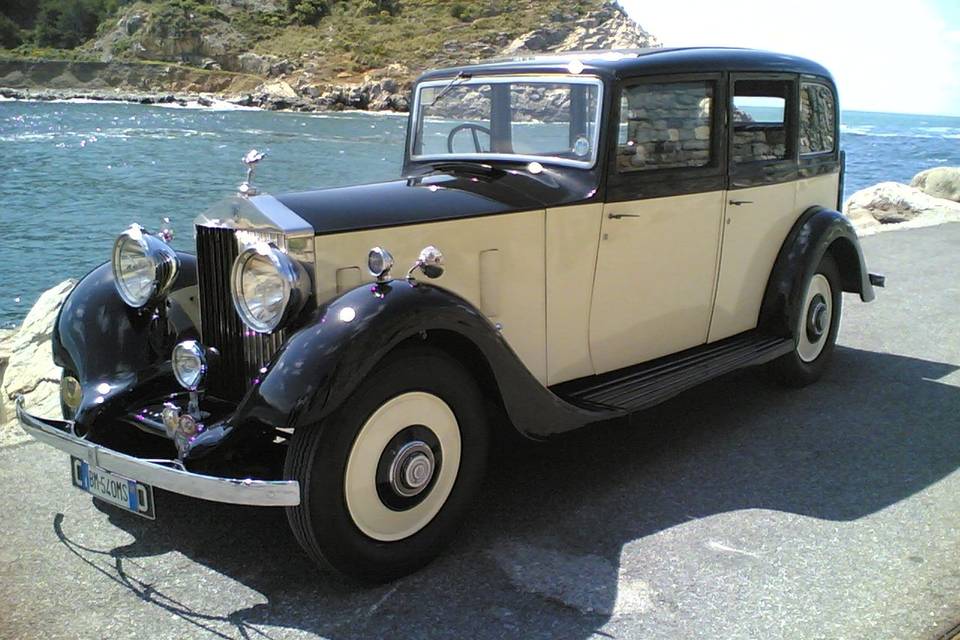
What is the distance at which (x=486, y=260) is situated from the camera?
370 centimetres

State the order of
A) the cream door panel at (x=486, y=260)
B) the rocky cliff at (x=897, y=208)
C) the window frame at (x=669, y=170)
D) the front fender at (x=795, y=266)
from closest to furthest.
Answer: the cream door panel at (x=486, y=260) → the window frame at (x=669, y=170) → the front fender at (x=795, y=266) → the rocky cliff at (x=897, y=208)

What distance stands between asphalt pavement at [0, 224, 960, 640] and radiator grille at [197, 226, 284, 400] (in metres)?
0.58

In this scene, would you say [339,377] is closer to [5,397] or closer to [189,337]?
[189,337]

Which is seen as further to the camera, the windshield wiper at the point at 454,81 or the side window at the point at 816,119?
the side window at the point at 816,119

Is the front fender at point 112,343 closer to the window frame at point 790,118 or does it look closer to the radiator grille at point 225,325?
the radiator grille at point 225,325

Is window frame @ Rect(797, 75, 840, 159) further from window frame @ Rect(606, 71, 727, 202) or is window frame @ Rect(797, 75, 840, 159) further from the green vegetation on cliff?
the green vegetation on cliff

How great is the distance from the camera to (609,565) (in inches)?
130

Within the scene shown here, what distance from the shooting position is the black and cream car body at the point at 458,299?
3.01m

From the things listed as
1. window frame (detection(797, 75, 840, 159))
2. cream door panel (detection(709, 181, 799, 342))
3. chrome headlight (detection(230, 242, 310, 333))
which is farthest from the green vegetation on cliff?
chrome headlight (detection(230, 242, 310, 333))

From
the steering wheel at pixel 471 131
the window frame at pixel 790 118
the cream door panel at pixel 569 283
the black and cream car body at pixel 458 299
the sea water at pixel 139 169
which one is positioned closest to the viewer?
the black and cream car body at pixel 458 299

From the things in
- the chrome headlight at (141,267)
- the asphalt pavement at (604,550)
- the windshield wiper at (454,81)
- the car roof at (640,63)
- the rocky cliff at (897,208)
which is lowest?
the asphalt pavement at (604,550)

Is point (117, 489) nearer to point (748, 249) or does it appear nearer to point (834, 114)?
point (748, 249)

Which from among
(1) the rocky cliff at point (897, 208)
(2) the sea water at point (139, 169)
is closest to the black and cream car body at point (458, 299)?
(2) the sea water at point (139, 169)

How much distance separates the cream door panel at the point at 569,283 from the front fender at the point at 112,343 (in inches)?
63.3
